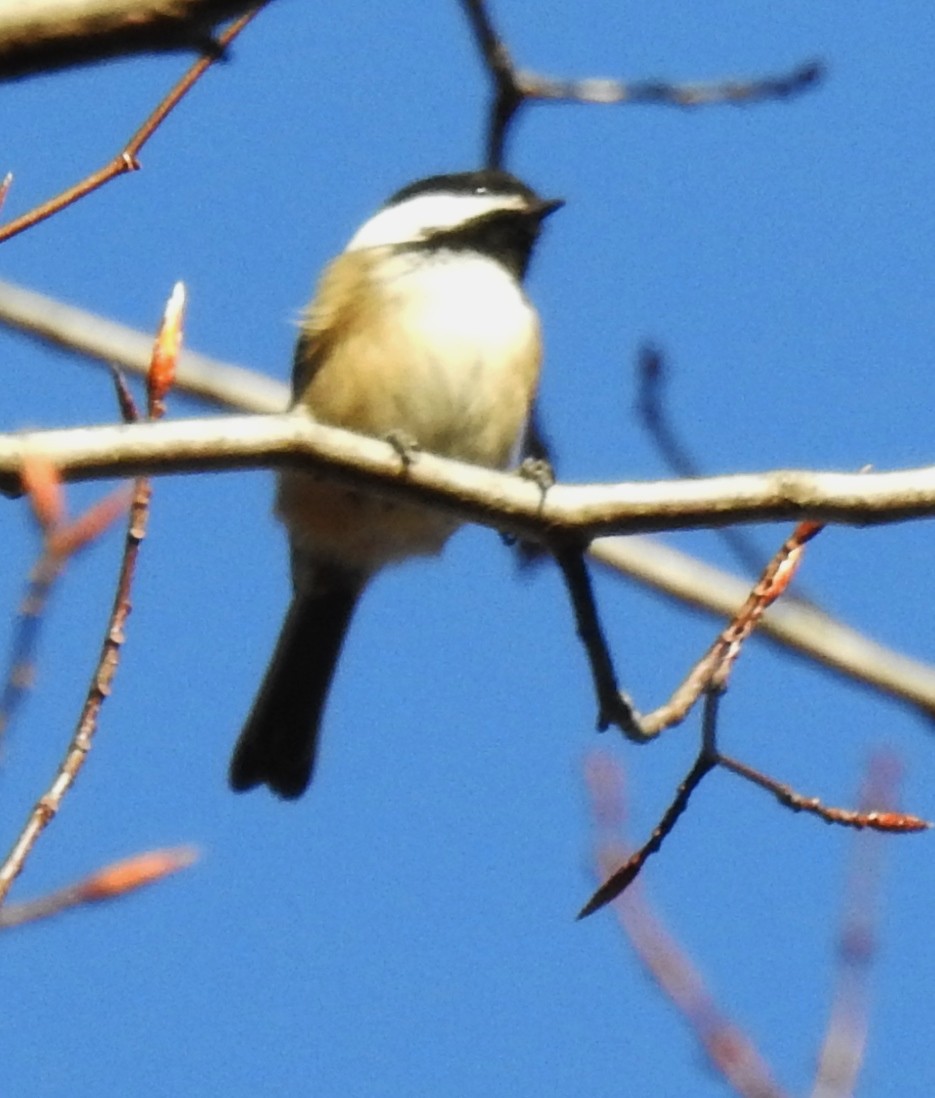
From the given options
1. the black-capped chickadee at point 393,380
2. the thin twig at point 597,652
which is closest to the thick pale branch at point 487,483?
the thin twig at point 597,652

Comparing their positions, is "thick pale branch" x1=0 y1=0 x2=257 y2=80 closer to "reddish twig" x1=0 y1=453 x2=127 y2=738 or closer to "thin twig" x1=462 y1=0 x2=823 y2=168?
"reddish twig" x1=0 y1=453 x2=127 y2=738

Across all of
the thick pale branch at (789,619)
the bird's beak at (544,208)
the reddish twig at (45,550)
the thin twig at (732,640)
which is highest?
the bird's beak at (544,208)

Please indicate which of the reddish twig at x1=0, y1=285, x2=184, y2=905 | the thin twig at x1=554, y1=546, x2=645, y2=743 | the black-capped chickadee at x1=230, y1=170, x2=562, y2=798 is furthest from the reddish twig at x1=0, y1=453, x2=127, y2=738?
the black-capped chickadee at x1=230, y1=170, x2=562, y2=798

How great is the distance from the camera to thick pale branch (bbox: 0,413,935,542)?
2.32m

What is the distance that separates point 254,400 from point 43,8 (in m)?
2.55

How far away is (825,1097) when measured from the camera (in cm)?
164

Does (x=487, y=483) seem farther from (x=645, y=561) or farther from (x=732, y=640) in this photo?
(x=645, y=561)

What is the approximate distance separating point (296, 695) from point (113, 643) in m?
2.57

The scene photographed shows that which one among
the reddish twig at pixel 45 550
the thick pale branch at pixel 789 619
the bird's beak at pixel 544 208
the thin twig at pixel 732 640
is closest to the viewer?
the reddish twig at pixel 45 550

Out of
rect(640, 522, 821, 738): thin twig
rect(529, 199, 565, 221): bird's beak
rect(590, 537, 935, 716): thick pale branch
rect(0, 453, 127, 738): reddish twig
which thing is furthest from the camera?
rect(529, 199, 565, 221): bird's beak

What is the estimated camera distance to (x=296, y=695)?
4.51m

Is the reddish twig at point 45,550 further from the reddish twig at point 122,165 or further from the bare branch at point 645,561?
the bare branch at point 645,561

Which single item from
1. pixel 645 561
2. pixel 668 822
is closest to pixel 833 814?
pixel 668 822

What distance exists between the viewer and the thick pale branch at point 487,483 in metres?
2.32
